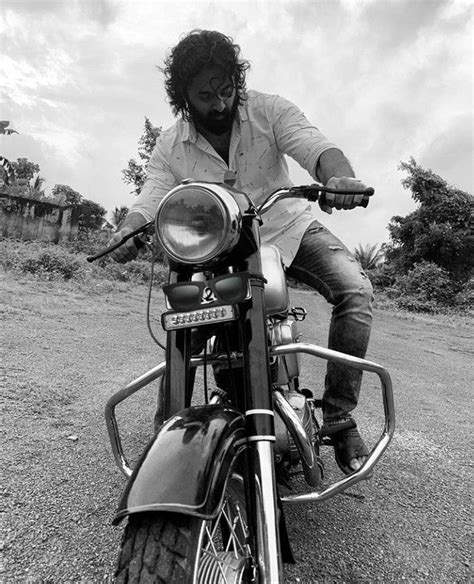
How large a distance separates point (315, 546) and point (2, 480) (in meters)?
1.39

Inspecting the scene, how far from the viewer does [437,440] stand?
3.41m

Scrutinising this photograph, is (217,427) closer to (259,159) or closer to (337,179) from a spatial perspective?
(337,179)

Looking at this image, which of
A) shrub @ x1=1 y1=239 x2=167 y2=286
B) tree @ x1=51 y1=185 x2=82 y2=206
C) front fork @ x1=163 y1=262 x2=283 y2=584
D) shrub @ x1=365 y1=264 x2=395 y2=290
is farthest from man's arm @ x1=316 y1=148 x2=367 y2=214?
tree @ x1=51 y1=185 x2=82 y2=206

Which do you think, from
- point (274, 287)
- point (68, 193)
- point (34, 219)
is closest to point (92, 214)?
point (68, 193)

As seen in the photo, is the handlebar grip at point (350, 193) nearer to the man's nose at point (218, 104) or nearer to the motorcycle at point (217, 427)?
the motorcycle at point (217, 427)

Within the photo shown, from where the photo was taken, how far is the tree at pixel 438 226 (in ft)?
73.1

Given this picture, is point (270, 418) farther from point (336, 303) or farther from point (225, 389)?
point (336, 303)

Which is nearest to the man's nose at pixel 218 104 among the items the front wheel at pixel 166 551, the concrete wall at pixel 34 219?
the front wheel at pixel 166 551

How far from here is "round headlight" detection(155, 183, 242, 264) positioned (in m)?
1.38

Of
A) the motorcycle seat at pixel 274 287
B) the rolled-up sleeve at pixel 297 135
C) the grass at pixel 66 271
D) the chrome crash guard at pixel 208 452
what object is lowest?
the grass at pixel 66 271

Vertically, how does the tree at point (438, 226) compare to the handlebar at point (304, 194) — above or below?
above

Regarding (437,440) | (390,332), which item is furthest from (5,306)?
(390,332)

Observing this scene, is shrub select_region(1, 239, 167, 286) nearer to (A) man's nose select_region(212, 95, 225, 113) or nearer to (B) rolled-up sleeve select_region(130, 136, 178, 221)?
(B) rolled-up sleeve select_region(130, 136, 178, 221)

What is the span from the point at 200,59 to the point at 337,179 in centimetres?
94
